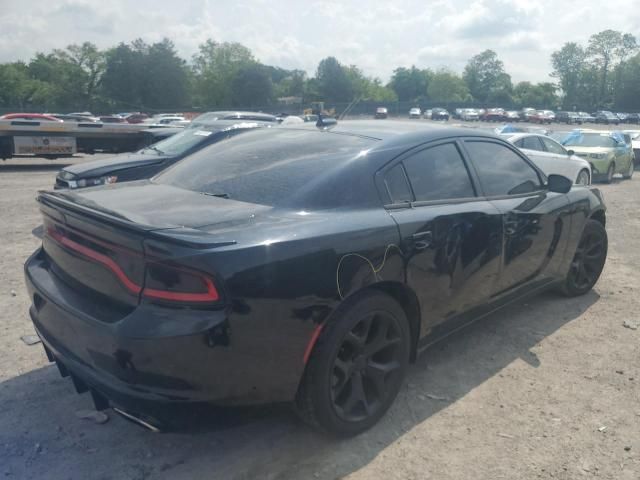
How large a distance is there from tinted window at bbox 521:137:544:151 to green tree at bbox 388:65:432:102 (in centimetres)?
12185

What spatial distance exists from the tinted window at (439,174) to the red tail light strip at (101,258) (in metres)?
1.71

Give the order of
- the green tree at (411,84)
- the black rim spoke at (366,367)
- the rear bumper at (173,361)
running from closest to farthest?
the rear bumper at (173,361) < the black rim spoke at (366,367) < the green tree at (411,84)

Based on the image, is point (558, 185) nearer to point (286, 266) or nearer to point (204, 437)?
point (286, 266)

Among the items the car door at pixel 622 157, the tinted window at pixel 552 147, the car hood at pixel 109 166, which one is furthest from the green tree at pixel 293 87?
the car hood at pixel 109 166

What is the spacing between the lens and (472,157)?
386 centimetres

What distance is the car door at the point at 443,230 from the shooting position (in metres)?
3.17

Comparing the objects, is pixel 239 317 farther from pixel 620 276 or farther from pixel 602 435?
pixel 620 276

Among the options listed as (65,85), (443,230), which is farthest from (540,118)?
(443,230)

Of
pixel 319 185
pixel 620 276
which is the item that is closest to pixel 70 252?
pixel 319 185

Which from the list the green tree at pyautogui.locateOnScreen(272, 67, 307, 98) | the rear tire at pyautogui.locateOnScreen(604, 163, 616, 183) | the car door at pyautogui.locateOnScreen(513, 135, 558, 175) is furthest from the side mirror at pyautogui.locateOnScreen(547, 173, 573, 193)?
the green tree at pyautogui.locateOnScreen(272, 67, 307, 98)

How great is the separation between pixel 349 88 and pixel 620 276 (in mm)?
87044

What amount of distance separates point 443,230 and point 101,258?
189 cm

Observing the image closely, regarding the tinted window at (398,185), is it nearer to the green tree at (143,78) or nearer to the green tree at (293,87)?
the green tree at (143,78)

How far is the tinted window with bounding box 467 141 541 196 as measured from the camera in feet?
12.8
